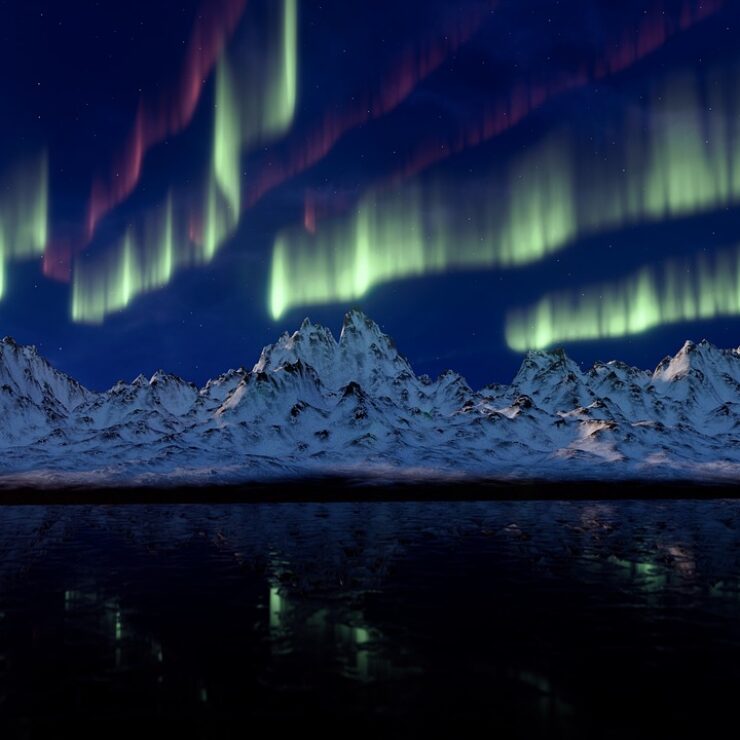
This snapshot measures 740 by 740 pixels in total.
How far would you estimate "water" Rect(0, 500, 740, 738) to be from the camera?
1936cm

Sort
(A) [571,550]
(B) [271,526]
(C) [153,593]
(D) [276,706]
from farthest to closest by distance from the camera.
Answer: (B) [271,526]
(A) [571,550]
(C) [153,593]
(D) [276,706]

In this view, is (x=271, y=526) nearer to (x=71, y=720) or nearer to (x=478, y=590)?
(x=478, y=590)

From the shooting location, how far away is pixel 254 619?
3225 cm

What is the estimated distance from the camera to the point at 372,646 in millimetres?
26891

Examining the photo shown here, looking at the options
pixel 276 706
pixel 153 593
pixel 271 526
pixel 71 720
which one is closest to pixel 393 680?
pixel 276 706

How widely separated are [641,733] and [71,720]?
15.2 meters

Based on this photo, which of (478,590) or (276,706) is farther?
(478,590)

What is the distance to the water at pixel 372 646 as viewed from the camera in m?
19.4

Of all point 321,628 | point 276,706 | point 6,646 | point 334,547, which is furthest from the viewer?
point 334,547

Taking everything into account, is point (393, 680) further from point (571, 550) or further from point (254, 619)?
point (571, 550)

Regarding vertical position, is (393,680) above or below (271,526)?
above

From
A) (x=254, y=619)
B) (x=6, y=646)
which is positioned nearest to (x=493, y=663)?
(x=254, y=619)

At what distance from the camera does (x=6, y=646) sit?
27.6 m

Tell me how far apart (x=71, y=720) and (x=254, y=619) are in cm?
1359
